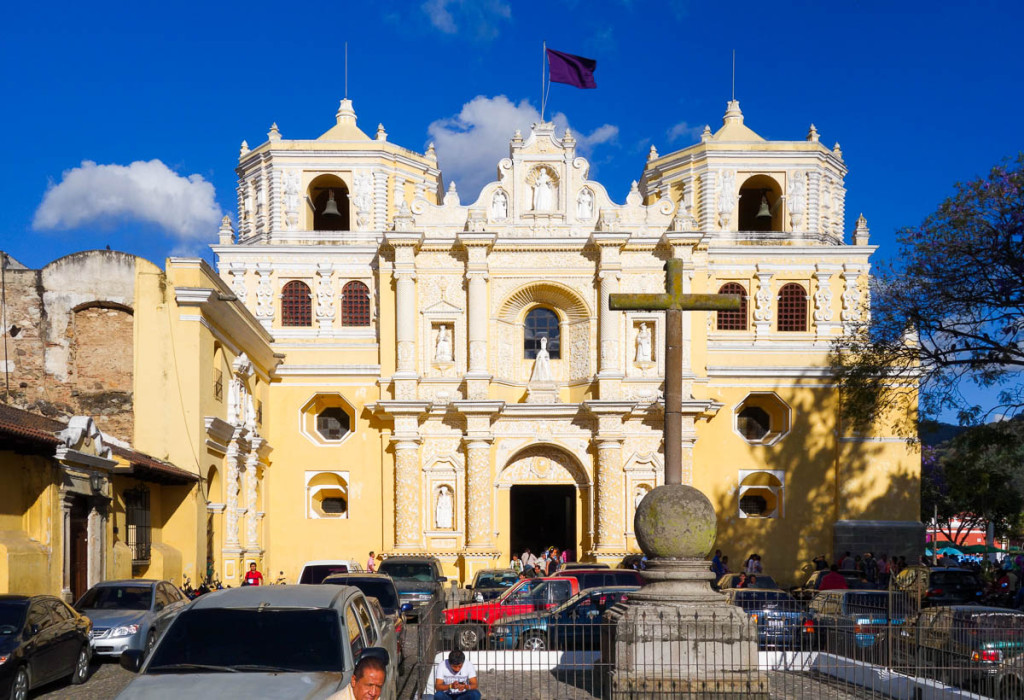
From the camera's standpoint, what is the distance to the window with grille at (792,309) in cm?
3534

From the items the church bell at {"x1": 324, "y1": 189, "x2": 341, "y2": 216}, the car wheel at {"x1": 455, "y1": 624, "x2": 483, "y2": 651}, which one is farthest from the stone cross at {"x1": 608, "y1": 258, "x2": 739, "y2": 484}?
the church bell at {"x1": 324, "y1": 189, "x2": 341, "y2": 216}

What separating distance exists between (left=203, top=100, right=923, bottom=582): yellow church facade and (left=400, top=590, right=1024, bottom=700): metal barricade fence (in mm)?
17392

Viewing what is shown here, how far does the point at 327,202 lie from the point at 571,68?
373 inches

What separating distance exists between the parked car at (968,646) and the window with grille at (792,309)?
20.2 m

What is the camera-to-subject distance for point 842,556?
109 ft

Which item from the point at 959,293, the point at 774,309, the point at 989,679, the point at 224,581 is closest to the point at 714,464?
the point at 774,309

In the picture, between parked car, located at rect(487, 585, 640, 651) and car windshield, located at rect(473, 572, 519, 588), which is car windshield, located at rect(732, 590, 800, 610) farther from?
car windshield, located at rect(473, 572, 519, 588)

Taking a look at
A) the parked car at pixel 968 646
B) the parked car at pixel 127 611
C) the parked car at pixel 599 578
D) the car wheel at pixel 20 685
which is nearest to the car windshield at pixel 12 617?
the car wheel at pixel 20 685

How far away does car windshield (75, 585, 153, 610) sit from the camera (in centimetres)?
1703

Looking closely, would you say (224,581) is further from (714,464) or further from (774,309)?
(774,309)

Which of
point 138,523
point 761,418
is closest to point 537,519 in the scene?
point 761,418

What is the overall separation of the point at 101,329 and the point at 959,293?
19027 millimetres

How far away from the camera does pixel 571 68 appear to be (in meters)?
34.3

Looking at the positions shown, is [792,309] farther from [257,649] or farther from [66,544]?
[257,649]
